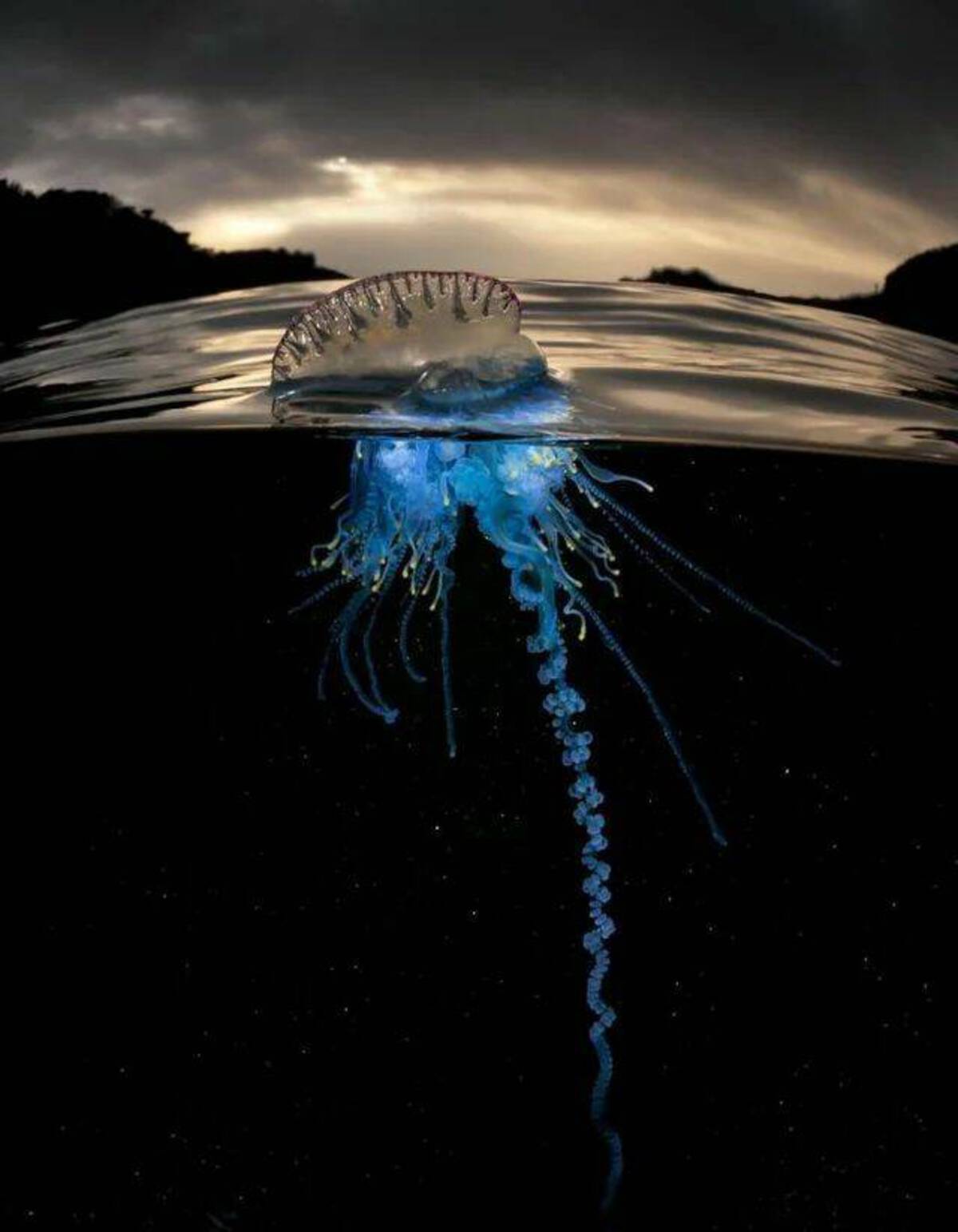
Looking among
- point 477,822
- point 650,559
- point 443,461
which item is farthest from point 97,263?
point 477,822

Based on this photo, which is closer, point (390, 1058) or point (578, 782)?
point (578, 782)

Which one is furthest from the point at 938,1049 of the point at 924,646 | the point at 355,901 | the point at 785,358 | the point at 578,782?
the point at 578,782

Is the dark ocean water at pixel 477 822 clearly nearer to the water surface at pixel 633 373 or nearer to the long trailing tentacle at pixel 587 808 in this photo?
the water surface at pixel 633 373

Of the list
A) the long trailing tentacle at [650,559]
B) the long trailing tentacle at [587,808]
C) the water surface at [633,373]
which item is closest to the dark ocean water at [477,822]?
the water surface at [633,373]

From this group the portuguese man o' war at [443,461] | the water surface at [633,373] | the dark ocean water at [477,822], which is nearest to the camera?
the portuguese man o' war at [443,461]

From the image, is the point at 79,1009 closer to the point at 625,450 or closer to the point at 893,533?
the point at 625,450

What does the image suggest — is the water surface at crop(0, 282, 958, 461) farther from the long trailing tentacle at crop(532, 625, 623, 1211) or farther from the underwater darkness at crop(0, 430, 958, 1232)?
the long trailing tentacle at crop(532, 625, 623, 1211)

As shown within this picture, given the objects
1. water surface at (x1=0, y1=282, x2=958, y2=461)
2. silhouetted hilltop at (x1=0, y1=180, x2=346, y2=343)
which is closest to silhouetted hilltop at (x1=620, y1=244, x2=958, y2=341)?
water surface at (x1=0, y1=282, x2=958, y2=461)
